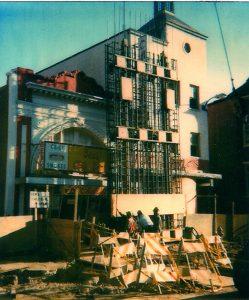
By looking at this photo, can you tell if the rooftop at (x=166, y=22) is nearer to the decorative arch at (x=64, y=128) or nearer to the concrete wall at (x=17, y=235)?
the decorative arch at (x=64, y=128)

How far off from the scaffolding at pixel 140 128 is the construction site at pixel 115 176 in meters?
0.07

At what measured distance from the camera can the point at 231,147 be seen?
88.4ft

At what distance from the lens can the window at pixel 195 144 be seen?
930 inches

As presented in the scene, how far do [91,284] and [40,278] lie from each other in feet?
5.53

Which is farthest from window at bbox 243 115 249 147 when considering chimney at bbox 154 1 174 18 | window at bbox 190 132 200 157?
chimney at bbox 154 1 174 18

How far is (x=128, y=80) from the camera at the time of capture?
18.6 m

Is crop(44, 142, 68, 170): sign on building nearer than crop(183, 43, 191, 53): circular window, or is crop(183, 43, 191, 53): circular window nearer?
crop(44, 142, 68, 170): sign on building

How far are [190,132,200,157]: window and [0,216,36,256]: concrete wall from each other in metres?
12.4

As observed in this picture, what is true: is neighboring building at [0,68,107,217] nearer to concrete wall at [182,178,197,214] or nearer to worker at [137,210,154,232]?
worker at [137,210,154,232]

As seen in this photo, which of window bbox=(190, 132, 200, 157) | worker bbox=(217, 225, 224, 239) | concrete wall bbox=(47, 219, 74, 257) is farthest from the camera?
window bbox=(190, 132, 200, 157)

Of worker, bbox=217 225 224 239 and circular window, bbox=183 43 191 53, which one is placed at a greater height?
circular window, bbox=183 43 191 53

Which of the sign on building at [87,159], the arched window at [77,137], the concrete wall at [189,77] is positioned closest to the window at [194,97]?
the concrete wall at [189,77]

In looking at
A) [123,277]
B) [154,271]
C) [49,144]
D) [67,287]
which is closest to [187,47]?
[49,144]

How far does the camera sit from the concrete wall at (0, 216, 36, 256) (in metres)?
14.0
